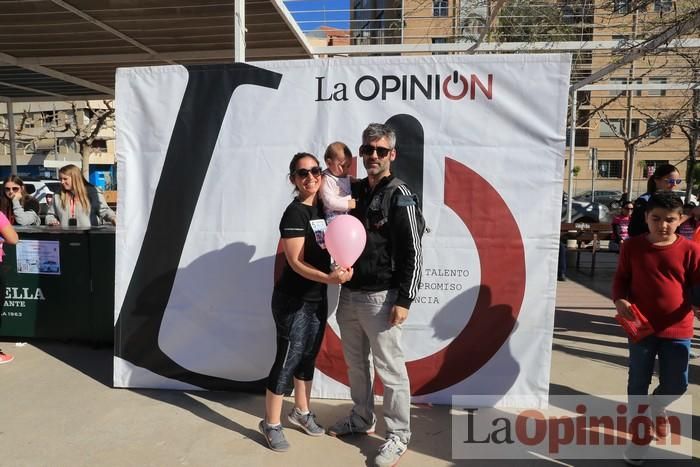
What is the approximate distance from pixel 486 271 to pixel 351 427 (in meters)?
1.44

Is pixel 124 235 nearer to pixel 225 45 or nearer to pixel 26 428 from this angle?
pixel 26 428

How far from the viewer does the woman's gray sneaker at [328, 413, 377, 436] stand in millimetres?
3393

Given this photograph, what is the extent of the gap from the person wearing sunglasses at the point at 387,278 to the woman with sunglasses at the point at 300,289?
20 centimetres

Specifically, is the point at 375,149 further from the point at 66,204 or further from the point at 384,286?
the point at 66,204

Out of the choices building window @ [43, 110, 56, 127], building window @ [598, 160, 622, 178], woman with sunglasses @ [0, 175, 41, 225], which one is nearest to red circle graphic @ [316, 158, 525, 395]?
woman with sunglasses @ [0, 175, 41, 225]

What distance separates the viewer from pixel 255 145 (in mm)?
3908

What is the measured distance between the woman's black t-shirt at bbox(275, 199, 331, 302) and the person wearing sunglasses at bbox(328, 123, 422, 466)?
20cm

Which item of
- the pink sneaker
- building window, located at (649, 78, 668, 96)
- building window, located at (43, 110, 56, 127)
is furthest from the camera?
building window, located at (43, 110, 56, 127)

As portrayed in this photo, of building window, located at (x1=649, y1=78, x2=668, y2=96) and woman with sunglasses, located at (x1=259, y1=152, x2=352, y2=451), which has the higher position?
building window, located at (x1=649, y1=78, x2=668, y2=96)

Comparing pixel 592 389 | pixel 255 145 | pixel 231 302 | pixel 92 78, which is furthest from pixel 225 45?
pixel 592 389

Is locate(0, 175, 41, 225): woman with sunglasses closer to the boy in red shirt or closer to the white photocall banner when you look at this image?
the white photocall banner

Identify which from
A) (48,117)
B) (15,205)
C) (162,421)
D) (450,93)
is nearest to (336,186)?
(450,93)

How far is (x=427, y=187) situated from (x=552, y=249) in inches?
38.6

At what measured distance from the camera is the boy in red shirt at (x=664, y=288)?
293cm
